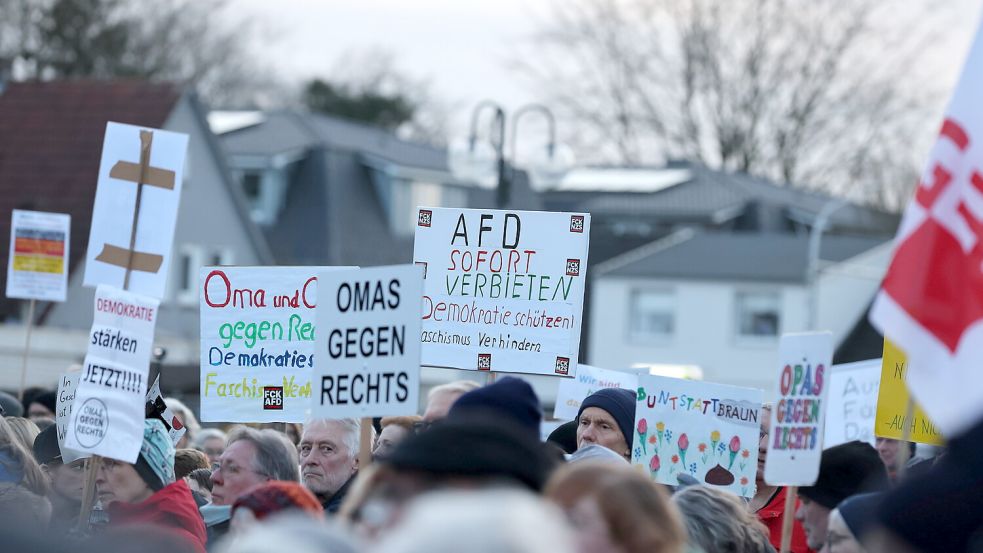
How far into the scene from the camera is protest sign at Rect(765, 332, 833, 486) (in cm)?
568

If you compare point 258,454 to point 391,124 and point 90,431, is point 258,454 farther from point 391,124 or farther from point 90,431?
point 391,124

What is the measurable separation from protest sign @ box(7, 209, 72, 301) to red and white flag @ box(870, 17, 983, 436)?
9.07m

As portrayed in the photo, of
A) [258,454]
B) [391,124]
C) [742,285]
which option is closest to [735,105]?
[742,285]

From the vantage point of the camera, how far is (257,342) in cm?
820

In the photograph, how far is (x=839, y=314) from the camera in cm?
4578

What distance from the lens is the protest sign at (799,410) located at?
5680mm

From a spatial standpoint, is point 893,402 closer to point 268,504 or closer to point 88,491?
point 88,491

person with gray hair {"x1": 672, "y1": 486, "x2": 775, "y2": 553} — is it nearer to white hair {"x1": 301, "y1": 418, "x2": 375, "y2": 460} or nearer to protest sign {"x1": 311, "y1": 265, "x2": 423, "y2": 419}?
protest sign {"x1": 311, "y1": 265, "x2": 423, "y2": 419}

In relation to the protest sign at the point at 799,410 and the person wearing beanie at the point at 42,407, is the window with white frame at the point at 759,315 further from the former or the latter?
the protest sign at the point at 799,410

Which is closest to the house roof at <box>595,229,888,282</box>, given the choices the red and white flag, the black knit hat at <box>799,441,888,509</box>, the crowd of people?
the crowd of people

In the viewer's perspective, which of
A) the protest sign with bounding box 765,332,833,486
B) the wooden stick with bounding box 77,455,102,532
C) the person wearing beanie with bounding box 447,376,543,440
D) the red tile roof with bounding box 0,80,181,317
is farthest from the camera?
the red tile roof with bounding box 0,80,181,317

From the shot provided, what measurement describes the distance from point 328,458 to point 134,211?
7.91ft

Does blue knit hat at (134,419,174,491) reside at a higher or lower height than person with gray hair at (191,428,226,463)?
higher

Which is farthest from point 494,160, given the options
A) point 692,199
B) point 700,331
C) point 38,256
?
point 692,199
